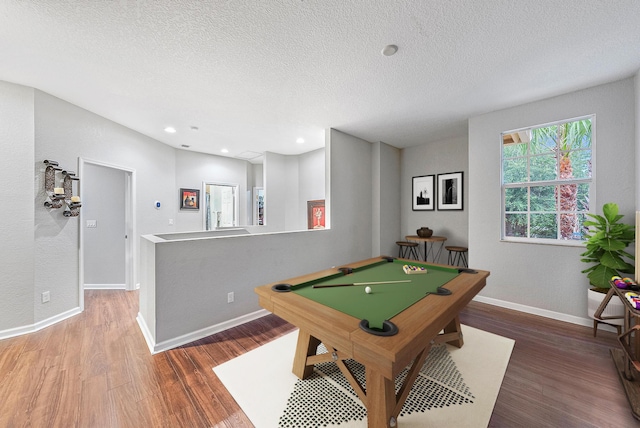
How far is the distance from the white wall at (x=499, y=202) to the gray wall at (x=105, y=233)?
587 centimetres

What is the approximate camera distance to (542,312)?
2.94 meters

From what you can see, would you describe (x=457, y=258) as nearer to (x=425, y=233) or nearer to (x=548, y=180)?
(x=425, y=233)

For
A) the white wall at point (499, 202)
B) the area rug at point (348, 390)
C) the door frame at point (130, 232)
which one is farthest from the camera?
the door frame at point (130, 232)

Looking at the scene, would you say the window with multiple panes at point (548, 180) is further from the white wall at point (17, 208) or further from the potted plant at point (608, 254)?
the white wall at point (17, 208)

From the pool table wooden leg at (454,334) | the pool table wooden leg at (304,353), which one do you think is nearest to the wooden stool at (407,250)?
the pool table wooden leg at (454,334)

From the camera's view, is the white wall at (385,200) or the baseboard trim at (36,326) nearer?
the baseboard trim at (36,326)

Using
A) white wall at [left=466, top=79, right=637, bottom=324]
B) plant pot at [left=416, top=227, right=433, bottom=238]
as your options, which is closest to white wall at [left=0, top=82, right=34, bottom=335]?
plant pot at [left=416, top=227, right=433, bottom=238]

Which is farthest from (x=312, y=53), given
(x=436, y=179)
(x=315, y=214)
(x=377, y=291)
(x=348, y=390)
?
(x=315, y=214)

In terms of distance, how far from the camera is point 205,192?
5672 mm

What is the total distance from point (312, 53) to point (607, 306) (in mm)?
3667

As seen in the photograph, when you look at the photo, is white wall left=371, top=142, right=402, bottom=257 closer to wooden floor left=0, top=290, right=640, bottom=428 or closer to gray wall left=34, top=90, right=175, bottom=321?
wooden floor left=0, top=290, right=640, bottom=428

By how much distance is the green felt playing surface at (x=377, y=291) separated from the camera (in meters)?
1.39

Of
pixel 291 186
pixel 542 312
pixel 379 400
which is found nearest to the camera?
pixel 379 400

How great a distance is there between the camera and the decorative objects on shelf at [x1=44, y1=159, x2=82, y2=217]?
110 inches
